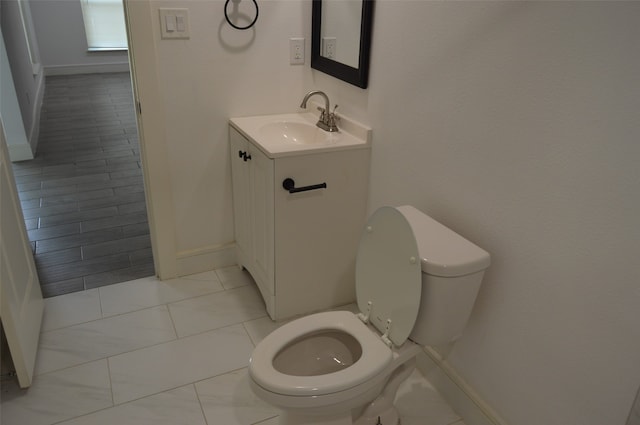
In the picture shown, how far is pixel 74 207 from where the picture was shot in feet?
10.7

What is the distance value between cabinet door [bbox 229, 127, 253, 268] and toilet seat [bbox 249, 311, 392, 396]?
0.86 m

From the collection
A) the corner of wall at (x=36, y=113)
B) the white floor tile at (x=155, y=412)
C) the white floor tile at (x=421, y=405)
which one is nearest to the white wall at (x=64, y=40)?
the corner of wall at (x=36, y=113)

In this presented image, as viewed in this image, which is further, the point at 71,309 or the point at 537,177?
the point at 71,309

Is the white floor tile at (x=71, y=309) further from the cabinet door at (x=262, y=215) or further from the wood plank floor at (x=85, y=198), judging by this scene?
the cabinet door at (x=262, y=215)

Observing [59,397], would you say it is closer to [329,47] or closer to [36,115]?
[329,47]

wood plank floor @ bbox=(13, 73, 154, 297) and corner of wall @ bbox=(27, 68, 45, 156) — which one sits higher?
corner of wall @ bbox=(27, 68, 45, 156)

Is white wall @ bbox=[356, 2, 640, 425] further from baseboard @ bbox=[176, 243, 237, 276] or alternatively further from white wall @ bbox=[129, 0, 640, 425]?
baseboard @ bbox=[176, 243, 237, 276]

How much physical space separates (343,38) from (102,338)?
5.51ft

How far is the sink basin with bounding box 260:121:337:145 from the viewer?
2.32 m

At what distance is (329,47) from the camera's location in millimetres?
2291

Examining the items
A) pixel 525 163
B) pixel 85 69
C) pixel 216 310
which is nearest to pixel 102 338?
pixel 216 310

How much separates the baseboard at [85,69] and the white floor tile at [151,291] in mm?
5240

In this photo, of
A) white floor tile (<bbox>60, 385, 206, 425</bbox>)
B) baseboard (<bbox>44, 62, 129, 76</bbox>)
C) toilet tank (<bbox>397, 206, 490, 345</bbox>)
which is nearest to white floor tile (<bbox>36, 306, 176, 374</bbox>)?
white floor tile (<bbox>60, 385, 206, 425</bbox>)

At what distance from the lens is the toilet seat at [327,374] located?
4.57ft
